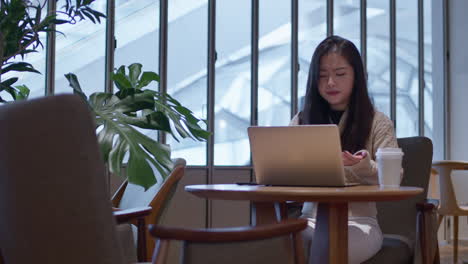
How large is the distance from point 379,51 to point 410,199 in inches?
183

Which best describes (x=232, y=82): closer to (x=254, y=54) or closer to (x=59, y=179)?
(x=254, y=54)

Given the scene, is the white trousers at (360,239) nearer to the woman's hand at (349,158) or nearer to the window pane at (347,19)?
the woman's hand at (349,158)

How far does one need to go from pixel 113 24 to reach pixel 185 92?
880 millimetres

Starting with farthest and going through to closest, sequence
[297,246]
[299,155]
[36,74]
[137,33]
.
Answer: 1. [137,33]
2. [36,74]
3. [299,155]
4. [297,246]

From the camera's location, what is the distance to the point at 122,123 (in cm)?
306

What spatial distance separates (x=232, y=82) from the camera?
616 centimetres

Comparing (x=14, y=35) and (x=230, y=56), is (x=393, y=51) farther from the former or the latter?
(x=14, y=35)

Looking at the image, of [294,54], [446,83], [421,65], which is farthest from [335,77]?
[446,83]

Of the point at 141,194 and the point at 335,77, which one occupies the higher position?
the point at 335,77

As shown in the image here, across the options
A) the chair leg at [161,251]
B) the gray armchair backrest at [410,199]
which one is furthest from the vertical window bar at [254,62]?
the chair leg at [161,251]

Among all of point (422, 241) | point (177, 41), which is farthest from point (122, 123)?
point (177, 41)

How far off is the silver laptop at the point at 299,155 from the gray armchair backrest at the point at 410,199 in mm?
948

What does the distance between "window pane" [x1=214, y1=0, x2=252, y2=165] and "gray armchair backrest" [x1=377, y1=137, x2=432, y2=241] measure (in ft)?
9.93

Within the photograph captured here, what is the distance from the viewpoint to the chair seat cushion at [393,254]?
2.59 meters
